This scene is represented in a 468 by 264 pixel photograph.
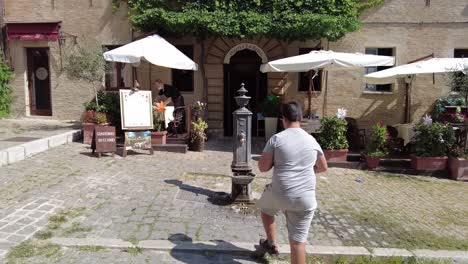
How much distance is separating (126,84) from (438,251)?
34.9 feet

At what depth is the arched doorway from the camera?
12555 millimetres

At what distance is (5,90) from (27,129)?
3123 millimetres

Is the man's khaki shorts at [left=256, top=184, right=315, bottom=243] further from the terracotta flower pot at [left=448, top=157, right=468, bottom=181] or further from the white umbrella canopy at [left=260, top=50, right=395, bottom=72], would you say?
the terracotta flower pot at [left=448, top=157, right=468, bottom=181]

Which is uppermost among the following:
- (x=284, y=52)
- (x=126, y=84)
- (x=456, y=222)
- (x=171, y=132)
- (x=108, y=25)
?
(x=108, y=25)

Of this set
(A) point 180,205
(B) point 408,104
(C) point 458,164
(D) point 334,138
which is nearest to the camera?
(A) point 180,205

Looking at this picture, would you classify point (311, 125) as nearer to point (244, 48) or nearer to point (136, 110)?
point (244, 48)

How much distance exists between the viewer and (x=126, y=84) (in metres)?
12.9

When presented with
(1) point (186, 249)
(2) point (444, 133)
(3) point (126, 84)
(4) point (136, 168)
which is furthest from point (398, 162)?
(3) point (126, 84)

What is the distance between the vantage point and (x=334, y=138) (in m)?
9.07

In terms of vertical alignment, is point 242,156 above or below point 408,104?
below

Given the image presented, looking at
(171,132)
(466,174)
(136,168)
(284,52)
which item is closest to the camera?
(136,168)

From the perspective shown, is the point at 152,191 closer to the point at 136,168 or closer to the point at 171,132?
the point at 136,168

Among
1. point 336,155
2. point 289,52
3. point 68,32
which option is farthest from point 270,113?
point 68,32

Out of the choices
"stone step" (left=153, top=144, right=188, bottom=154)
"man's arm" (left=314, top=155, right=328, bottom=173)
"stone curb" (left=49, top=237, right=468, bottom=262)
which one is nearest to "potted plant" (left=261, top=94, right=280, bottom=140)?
"stone step" (left=153, top=144, right=188, bottom=154)
